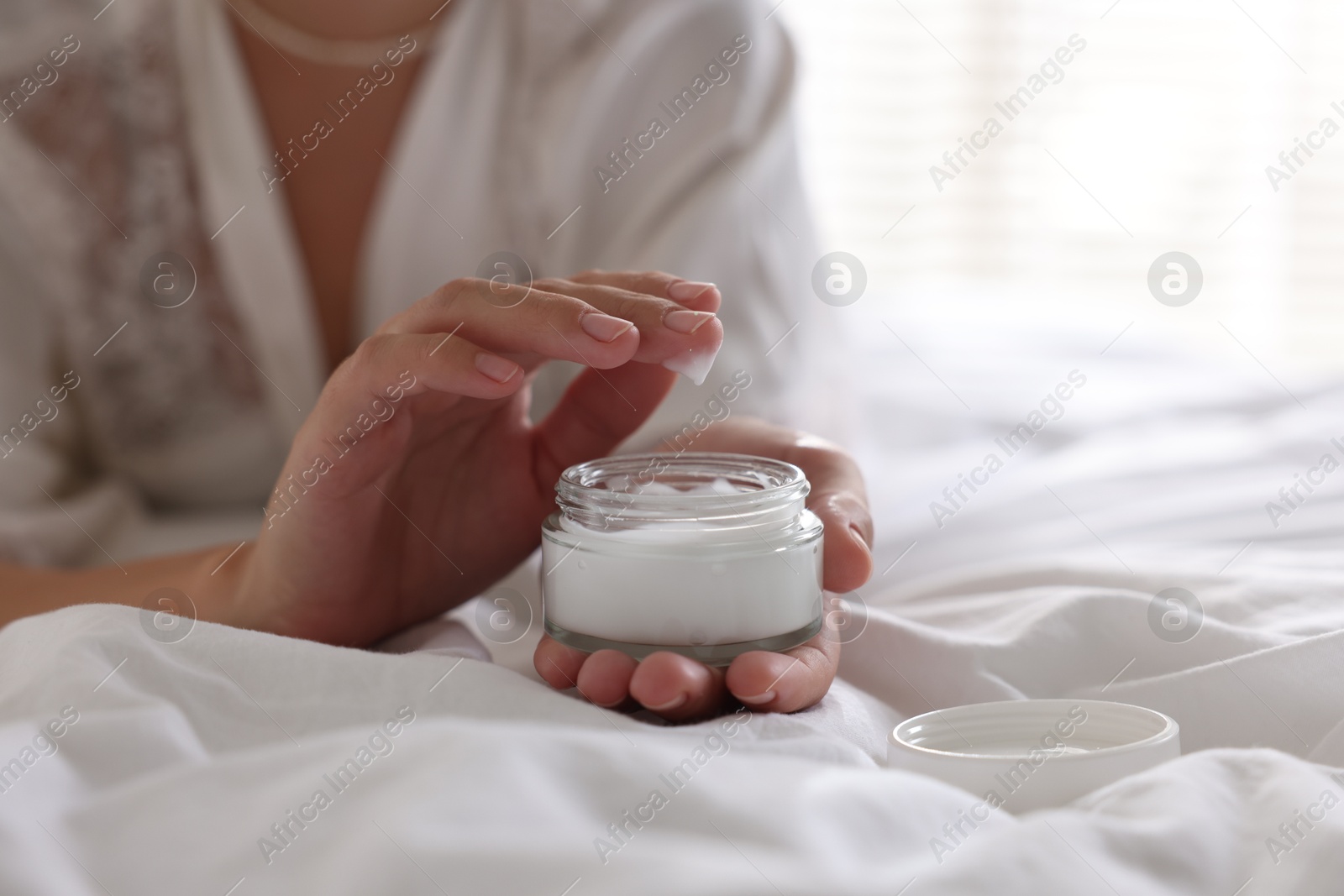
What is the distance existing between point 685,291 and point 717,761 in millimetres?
278

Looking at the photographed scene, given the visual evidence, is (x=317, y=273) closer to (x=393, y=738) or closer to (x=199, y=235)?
(x=199, y=235)

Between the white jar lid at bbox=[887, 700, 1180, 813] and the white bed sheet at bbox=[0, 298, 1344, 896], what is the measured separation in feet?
0.06

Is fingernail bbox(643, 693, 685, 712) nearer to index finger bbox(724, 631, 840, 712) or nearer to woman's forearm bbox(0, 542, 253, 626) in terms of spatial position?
index finger bbox(724, 631, 840, 712)

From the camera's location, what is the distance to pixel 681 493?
63cm

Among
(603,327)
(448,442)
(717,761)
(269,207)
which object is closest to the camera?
(717,761)

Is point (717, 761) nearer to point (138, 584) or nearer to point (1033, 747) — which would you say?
point (1033, 747)

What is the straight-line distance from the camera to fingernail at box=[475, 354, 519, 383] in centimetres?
60

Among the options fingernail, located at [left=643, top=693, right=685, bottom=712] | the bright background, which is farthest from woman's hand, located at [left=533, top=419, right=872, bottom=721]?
the bright background

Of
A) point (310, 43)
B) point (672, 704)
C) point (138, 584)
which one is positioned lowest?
point (138, 584)

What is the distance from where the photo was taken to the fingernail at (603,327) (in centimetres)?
59

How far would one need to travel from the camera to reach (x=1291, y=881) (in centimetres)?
41

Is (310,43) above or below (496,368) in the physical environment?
above

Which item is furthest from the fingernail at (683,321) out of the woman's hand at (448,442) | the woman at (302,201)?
the woman at (302,201)

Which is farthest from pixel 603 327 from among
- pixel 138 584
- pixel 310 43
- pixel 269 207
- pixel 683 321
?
pixel 310 43
